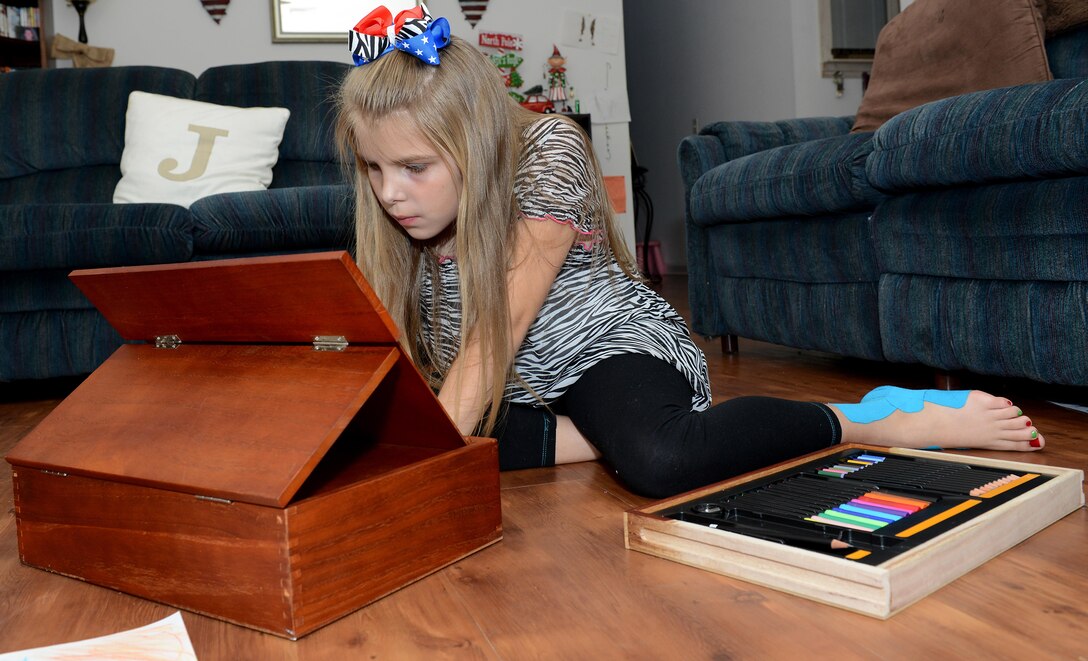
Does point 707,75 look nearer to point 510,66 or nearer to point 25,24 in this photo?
point 510,66

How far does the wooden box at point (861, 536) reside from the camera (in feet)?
2.31

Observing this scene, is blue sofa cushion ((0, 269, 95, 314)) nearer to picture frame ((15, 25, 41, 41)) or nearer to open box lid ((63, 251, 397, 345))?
open box lid ((63, 251, 397, 345))

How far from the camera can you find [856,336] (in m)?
1.79

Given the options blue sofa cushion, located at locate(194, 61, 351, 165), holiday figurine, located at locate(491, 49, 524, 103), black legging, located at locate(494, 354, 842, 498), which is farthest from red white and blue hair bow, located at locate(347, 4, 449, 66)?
holiday figurine, located at locate(491, 49, 524, 103)

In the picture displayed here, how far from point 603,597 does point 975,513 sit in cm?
34

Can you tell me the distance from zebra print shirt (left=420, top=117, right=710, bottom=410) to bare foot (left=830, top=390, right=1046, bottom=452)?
0.22 metres

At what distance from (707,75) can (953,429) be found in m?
4.03

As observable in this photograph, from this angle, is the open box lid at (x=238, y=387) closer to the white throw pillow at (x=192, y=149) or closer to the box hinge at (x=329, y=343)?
the box hinge at (x=329, y=343)

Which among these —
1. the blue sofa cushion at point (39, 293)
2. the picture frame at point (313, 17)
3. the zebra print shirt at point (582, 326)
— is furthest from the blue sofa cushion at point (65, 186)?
the zebra print shirt at point (582, 326)

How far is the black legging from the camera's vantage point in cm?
104

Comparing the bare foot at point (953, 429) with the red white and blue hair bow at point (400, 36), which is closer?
the red white and blue hair bow at point (400, 36)

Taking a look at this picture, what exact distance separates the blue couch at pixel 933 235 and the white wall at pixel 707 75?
2.13 m

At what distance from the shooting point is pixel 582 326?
123 centimetres

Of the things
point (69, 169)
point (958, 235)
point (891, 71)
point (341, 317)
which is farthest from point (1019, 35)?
point (69, 169)
